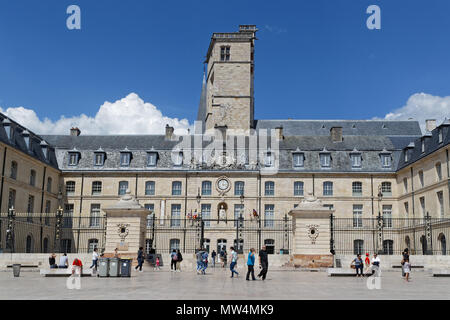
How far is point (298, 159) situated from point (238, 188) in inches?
250

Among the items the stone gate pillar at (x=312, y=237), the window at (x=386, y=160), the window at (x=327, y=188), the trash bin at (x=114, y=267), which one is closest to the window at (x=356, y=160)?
the window at (x=386, y=160)

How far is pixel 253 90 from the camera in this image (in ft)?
191

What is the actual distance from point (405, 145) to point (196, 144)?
67.1 ft

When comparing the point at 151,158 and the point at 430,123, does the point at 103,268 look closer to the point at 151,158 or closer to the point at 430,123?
the point at 151,158

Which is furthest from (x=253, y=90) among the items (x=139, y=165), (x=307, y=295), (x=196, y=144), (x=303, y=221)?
(x=307, y=295)

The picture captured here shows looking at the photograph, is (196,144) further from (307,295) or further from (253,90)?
(307,295)

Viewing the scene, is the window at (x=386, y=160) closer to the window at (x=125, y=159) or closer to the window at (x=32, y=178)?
the window at (x=125, y=159)

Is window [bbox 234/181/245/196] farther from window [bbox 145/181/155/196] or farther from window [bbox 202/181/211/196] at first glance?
window [bbox 145/181/155/196]

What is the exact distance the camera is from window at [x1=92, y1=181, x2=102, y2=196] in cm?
4681

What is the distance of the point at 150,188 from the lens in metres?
46.8

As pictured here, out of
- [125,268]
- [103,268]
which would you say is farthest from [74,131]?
[125,268]

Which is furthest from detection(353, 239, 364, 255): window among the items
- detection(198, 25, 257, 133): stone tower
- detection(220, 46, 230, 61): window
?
detection(220, 46, 230, 61): window

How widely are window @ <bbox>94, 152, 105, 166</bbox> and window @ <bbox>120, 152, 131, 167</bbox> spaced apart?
1766 mm

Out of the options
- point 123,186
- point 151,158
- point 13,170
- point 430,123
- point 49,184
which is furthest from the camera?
point 430,123
